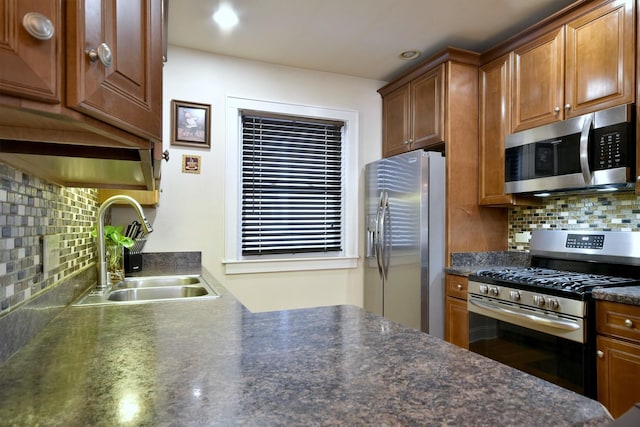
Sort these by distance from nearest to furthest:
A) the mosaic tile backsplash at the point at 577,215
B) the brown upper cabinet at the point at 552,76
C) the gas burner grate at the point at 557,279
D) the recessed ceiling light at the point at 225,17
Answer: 1. the gas burner grate at the point at 557,279
2. the brown upper cabinet at the point at 552,76
3. the mosaic tile backsplash at the point at 577,215
4. the recessed ceiling light at the point at 225,17

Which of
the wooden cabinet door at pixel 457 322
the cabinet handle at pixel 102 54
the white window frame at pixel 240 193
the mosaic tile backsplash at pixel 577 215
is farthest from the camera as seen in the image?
the white window frame at pixel 240 193

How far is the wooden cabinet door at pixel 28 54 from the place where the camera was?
0.47 m

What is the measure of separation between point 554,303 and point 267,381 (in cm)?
174

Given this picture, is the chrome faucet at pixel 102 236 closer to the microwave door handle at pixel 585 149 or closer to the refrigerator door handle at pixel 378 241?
the refrigerator door handle at pixel 378 241

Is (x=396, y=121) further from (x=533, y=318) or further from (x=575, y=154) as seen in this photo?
(x=533, y=318)

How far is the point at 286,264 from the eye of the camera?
309 centimetres

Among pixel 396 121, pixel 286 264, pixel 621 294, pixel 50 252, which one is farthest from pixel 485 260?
pixel 50 252

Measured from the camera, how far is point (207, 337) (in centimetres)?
97

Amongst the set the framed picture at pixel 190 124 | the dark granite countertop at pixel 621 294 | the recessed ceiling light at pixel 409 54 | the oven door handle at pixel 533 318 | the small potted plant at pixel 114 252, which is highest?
the recessed ceiling light at pixel 409 54

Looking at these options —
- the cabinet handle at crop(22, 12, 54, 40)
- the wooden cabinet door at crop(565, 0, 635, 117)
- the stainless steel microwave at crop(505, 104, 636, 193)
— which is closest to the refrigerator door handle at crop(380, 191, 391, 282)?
the stainless steel microwave at crop(505, 104, 636, 193)

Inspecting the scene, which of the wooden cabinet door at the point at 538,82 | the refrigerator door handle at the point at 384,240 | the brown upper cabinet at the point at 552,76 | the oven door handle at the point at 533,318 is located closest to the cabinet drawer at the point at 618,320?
the oven door handle at the point at 533,318

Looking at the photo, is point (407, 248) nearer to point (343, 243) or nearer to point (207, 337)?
point (343, 243)

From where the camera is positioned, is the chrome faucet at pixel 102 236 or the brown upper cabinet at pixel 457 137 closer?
the chrome faucet at pixel 102 236

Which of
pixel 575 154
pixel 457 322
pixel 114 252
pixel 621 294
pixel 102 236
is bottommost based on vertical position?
pixel 457 322
